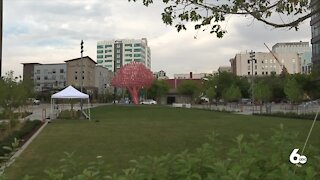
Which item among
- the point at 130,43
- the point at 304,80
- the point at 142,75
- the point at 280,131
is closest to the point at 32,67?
the point at 130,43

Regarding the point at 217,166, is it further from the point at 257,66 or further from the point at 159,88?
the point at 257,66

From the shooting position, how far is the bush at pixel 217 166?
2955 mm

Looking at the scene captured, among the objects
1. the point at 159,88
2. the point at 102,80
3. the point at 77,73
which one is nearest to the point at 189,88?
the point at 159,88

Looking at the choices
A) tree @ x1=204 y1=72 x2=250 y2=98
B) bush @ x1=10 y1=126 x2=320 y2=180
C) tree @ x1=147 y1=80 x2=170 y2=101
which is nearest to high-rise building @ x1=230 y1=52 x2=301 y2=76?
tree @ x1=204 y1=72 x2=250 y2=98

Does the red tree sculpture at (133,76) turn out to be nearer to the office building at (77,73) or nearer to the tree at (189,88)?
the tree at (189,88)

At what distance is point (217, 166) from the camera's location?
3018 mm

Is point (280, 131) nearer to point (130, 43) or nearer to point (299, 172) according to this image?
point (299, 172)

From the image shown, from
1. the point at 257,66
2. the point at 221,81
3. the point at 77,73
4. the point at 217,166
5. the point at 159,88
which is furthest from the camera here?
the point at 77,73

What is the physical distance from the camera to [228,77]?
100 meters

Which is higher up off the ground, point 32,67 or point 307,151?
point 32,67

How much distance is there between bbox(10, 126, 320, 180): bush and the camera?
296 cm

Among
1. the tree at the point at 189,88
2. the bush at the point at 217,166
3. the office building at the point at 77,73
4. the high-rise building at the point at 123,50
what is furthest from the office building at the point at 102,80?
the bush at the point at 217,166

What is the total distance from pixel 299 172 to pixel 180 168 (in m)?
0.88

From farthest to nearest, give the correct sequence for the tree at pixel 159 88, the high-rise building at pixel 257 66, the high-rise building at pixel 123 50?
the high-rise building at pixel 123 50
the tree at pixel 159 88
the high-rise building at pixel 257 66
